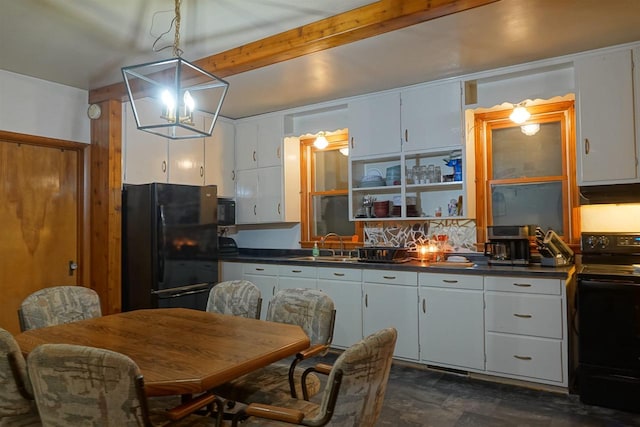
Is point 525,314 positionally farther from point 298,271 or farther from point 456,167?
point 298,271

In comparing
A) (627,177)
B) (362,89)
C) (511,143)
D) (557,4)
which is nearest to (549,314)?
(627,177)

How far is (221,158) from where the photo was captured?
495 cm

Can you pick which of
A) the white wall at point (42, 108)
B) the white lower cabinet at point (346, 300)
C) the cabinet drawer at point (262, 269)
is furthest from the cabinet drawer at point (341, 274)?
the white wall at point (42, 108)

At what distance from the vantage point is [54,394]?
1.36 m

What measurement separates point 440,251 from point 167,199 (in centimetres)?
254

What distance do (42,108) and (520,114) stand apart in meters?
4.07

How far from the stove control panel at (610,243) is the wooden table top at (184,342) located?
248 cm

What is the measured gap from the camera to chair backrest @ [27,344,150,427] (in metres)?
1.32

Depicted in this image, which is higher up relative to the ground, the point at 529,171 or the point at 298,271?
the point at 529,171

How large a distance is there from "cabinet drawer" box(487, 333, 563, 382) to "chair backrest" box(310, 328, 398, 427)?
2.01 meters

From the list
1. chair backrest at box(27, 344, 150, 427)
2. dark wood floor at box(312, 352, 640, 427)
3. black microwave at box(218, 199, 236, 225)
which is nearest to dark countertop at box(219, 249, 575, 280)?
black microwave at box(218, 199, 236, 225)

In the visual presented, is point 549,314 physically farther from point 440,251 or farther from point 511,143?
point 511,143

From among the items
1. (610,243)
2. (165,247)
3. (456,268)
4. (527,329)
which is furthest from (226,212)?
(610,243)

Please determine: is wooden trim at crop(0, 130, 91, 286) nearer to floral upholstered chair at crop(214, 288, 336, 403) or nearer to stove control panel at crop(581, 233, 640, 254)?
floral upholstered chair at crop(214, 288, 336, 403)
